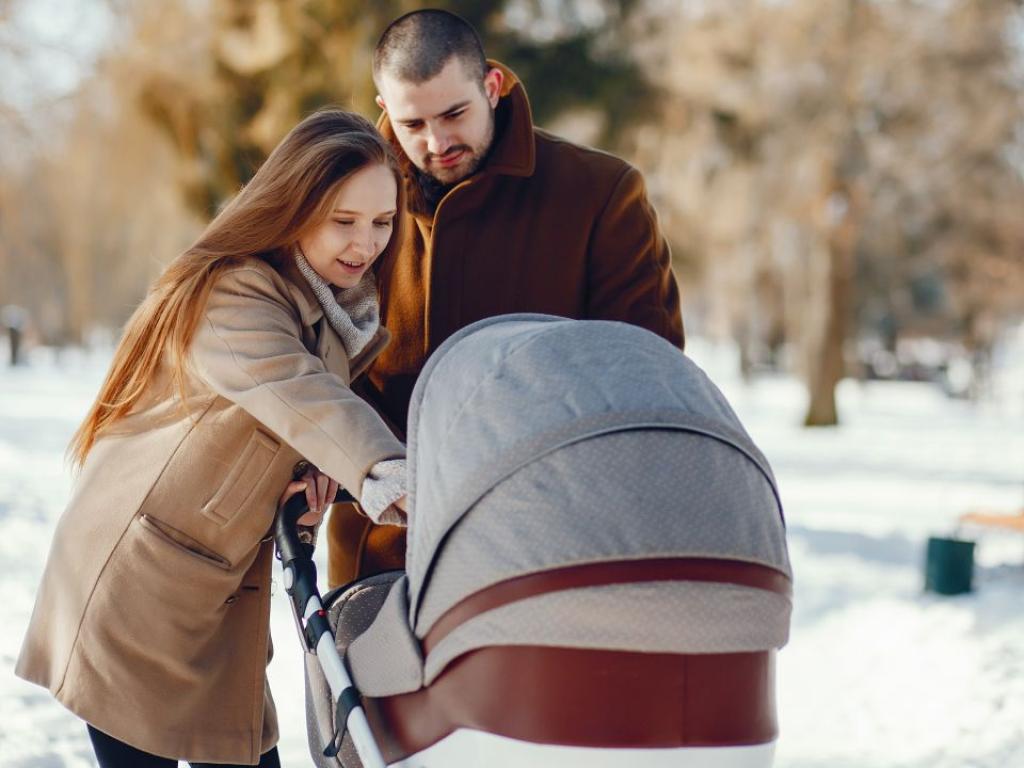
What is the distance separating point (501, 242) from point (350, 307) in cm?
74

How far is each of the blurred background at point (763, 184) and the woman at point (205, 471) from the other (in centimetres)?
185

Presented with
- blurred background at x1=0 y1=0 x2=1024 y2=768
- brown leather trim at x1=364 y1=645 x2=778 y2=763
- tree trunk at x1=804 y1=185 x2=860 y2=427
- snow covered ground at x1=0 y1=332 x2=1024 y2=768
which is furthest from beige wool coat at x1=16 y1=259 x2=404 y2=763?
tree trunk at x1=804 y1=185 x2=860 y2=427

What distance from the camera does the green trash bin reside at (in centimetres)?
742

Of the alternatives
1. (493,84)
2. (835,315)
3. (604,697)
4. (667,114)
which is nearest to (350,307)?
(493,84)

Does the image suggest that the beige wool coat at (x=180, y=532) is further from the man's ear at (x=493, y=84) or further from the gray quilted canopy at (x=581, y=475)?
the man's ear at (x=493, y=84)

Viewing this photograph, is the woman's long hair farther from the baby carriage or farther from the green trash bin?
the green trash bin

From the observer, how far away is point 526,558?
6.86 ft

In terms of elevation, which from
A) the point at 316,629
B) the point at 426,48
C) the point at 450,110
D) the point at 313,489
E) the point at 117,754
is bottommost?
the point at 117,754

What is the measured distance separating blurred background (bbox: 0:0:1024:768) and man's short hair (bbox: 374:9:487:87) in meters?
1.73

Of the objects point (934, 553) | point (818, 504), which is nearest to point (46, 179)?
point (818, 504)

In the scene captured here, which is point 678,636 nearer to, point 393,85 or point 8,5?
point 393,85

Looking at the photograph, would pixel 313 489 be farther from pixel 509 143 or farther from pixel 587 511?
pixel 509 143

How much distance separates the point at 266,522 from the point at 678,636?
1.06 meters

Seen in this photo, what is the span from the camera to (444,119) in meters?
3.40
